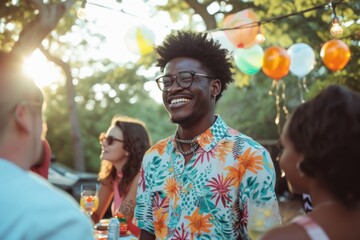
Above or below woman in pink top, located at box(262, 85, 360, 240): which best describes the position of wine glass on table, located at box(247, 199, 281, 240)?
below

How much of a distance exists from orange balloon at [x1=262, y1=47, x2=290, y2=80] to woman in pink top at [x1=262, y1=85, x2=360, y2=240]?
477cm

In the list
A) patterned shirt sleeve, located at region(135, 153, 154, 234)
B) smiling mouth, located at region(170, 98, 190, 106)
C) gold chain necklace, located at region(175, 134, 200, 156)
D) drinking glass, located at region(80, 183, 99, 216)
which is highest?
smiling mouth, located at region(170, 98, 190, 106)

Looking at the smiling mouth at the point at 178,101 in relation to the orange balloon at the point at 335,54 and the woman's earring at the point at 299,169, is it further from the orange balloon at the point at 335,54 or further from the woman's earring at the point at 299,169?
the orange balloon at the point at 335,54

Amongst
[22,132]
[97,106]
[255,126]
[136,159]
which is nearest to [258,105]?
[255,126]

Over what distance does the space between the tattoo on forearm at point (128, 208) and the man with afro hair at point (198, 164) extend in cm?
134

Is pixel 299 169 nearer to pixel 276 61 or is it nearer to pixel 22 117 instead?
pixel 22 117

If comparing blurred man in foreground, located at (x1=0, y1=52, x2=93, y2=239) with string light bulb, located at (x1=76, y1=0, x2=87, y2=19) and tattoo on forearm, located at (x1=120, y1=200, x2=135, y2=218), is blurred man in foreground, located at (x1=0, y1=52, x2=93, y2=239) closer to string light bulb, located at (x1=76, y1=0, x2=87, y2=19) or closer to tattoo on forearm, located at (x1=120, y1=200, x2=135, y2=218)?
tattoo on forearm, located at (x1=120, y1=200, x2=135, y2=218)

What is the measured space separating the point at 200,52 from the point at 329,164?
4.70 ft

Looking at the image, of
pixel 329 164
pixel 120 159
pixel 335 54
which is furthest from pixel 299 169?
pixel 335 54

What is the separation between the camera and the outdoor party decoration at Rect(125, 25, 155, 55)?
6.00m

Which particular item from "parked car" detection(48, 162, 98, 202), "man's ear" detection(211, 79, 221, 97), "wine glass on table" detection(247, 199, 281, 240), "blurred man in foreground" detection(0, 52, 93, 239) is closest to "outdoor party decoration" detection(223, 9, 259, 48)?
"man's ear" detection(211, 79, 221, 97)

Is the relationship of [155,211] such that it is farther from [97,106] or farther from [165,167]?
[97,106]

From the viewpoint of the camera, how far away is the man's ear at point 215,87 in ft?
8.93

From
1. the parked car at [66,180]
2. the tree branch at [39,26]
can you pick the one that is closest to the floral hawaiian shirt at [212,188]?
the tree branch at [39,26]
